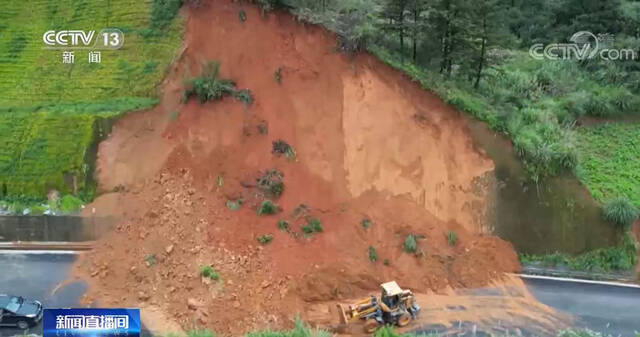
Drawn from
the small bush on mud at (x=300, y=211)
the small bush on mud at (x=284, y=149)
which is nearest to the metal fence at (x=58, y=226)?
the small bush on mud at (x=284, y=149)

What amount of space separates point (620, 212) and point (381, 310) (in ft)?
28.1

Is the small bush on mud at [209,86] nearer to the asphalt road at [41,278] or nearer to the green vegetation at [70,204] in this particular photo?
the green vegetation at [70,204]

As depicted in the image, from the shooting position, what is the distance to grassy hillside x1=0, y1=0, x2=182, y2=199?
19.0 meters

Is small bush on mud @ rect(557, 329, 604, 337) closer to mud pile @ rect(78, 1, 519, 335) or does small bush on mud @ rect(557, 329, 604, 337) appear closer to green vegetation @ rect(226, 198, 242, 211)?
mud pile @ rect(78, 1, 519, 335)

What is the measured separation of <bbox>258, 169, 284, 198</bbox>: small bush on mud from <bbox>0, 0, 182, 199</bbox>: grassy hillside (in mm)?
5094

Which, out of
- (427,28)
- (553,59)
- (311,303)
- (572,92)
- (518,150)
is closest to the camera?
(311,303)

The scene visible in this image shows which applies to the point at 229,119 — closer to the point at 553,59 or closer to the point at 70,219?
the point at 70,219

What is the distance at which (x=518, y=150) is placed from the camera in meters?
18.7

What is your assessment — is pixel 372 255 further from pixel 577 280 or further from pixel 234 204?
pixel 577 280

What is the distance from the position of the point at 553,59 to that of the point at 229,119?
14.7 m

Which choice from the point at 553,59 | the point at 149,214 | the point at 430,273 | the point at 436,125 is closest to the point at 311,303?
the point at 430,273

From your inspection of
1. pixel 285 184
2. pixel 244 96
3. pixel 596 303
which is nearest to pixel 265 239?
pixel 285 184
